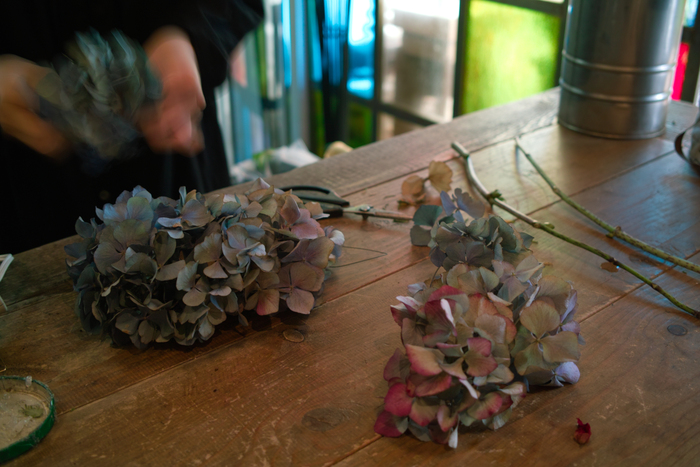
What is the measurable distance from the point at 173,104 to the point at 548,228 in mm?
607

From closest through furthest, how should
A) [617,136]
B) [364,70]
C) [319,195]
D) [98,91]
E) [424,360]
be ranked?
[424,360], [98,91], [319,195], [617,136], [364,70]

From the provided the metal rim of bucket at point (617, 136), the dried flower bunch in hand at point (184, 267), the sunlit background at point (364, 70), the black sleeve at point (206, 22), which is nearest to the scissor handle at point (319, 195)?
the dried flower bunch in hand at point (184, 267)

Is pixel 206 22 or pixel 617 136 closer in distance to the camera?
pixel 206 22

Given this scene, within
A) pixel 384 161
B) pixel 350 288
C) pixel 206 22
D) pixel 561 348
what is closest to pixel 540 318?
pixel 561 348

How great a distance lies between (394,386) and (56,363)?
38cm

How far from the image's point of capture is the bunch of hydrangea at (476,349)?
1.66 feet

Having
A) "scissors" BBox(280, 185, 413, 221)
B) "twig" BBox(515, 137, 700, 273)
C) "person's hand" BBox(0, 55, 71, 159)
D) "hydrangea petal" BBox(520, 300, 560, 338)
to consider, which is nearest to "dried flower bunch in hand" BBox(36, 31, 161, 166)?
"person's hand" BBox(0, 55, 71, 159)

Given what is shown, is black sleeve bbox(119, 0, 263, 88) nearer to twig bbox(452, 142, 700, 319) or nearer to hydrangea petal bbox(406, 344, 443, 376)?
twig bbox(452, 142, 700, 319)

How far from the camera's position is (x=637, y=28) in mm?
1128

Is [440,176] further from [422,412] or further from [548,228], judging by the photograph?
[422,412]

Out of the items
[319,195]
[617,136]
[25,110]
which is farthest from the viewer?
[617,136]

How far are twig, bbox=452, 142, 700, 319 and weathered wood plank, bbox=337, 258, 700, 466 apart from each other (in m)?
0.03

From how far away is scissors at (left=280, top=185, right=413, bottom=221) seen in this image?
92 centimetres

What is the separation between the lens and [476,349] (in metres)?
0.50
